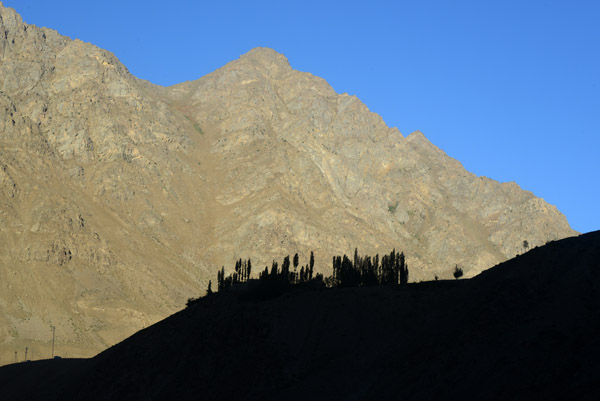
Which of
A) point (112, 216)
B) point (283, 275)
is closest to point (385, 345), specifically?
point (283, 275)

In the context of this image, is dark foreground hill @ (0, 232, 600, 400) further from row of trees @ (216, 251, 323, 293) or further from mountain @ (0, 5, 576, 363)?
mountain @ (0, 5, 576, 363)

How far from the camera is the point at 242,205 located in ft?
602

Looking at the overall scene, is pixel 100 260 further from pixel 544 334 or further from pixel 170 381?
pixel 544 334

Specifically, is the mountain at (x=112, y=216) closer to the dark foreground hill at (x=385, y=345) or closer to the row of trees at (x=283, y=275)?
the row of trees at (x=283, y=275)

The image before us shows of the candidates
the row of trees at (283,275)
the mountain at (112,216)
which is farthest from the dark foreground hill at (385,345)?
the mountain at (112,216)

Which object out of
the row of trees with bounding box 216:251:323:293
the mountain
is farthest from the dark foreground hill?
the mountain

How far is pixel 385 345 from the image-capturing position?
137ft

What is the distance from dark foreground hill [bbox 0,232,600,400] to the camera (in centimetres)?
3000

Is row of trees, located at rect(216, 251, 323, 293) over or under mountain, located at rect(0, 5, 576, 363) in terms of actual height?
under

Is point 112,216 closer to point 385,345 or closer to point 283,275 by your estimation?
point 283,275

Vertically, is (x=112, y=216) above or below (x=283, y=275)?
above

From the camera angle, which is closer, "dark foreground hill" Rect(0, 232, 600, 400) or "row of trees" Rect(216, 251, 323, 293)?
"dark foreground hill" Rect(0, 232, 600, 400)

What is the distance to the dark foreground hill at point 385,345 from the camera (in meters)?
30.0

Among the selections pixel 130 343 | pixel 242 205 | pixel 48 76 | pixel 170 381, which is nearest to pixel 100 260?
pixel 242 205
